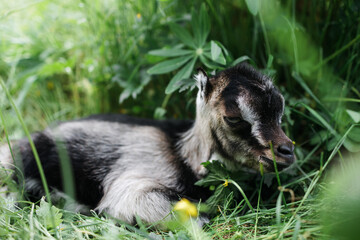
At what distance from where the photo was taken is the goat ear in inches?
103

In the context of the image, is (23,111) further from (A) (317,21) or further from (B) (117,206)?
(A) (317,21)

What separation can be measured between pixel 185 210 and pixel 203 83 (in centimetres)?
98

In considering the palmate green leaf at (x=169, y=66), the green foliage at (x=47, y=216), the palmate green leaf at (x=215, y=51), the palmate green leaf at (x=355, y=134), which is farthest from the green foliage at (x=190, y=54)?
the green foliage at (x=47, y=216)

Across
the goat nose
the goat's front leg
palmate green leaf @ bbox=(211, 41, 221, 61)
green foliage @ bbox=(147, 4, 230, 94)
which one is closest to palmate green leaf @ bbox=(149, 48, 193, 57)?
green foliage @ bbox=(147, 4, 230, 94)

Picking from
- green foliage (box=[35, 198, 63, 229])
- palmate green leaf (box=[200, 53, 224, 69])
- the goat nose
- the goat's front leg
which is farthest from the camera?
palmate green leaf (box=[200, 53, 224, 69])

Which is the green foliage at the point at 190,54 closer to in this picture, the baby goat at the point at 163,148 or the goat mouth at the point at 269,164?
the baby goat at the point at 163,148

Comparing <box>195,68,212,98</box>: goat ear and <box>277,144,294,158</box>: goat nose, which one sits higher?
<box>195,68,212,98</box>: goat ear

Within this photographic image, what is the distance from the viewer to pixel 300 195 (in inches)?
104

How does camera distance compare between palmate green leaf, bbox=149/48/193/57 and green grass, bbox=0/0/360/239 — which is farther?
palmate green leaf, bbox=149/48/193/57

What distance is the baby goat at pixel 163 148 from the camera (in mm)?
2408

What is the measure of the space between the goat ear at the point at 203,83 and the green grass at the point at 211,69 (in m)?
0.14

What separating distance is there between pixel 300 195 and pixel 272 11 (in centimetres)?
180

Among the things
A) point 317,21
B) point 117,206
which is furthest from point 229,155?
point 317,21

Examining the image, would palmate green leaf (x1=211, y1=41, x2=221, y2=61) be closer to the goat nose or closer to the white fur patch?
the white fur patch
